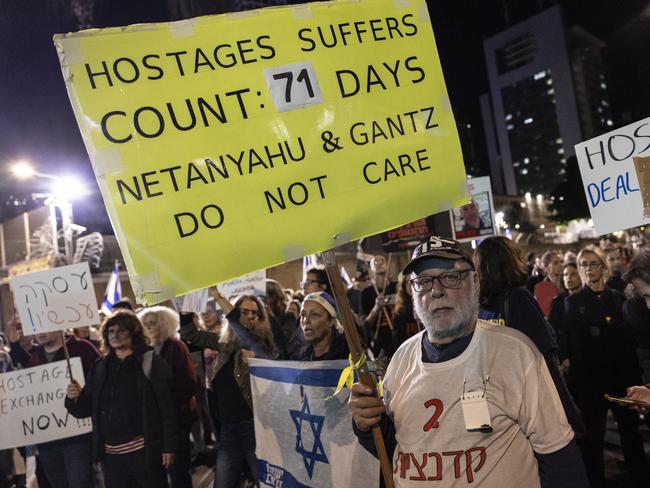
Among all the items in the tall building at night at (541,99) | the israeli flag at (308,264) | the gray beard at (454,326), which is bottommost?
the gray beard at (454,326)

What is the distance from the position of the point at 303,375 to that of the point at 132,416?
1801 mm

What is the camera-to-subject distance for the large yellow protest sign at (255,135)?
191cm

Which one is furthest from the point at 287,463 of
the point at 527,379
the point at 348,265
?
the point at 348,265

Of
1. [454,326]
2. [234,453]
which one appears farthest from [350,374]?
[234,453]

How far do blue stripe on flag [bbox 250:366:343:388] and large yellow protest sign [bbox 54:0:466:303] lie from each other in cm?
134

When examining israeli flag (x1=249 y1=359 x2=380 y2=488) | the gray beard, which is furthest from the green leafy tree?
the gray beard

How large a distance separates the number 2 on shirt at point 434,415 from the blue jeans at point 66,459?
4.10 meters

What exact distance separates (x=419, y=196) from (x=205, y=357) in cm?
571

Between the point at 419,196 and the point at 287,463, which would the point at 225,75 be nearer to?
the point at 419,196

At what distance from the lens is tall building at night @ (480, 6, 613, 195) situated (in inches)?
4082

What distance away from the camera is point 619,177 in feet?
11.5

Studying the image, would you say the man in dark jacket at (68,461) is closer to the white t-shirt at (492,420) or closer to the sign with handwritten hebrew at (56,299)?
the sign with handwritten hebrew at (56,299)

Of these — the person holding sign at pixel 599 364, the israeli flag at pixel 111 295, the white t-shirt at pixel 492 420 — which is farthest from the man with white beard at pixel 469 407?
the israeli flag at pixel 111 295

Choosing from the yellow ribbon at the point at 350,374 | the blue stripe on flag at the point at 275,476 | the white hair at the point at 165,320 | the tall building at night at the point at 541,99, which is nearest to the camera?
the yellow ribbon at the point at 350,374
